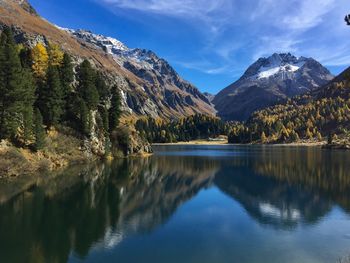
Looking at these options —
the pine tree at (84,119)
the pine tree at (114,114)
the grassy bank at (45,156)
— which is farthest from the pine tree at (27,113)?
the pine tree at (114,114)

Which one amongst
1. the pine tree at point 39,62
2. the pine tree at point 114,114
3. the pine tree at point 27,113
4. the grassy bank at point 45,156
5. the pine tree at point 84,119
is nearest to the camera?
the grassy bank at point 45,156

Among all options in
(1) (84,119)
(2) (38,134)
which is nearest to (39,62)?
(1) (84,119)

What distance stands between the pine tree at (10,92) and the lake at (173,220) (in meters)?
10.4

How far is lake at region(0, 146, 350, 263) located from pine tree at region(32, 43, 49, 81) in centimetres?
3023

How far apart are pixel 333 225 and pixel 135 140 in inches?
3981

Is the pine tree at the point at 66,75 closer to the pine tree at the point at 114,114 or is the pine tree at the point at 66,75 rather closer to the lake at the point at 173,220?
the pine tree at the point at 114,114

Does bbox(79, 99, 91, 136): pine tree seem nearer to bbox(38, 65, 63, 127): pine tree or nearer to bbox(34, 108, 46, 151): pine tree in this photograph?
bbox(38, 65, 63, 127): pine tree

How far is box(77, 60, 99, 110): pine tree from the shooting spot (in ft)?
336

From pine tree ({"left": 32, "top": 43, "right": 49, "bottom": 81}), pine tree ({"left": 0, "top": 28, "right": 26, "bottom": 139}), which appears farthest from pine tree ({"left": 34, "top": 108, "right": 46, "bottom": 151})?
pine tree ({"left": 32, "top": 43, "right": 49, "bottom": 81})

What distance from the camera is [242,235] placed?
32875 millimetres

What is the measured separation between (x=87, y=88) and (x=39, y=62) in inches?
604

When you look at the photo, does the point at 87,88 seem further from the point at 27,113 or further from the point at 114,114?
the point at 27,113

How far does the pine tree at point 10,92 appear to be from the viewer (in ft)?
214

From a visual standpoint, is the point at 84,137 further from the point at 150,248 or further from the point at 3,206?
the point at 150,248
